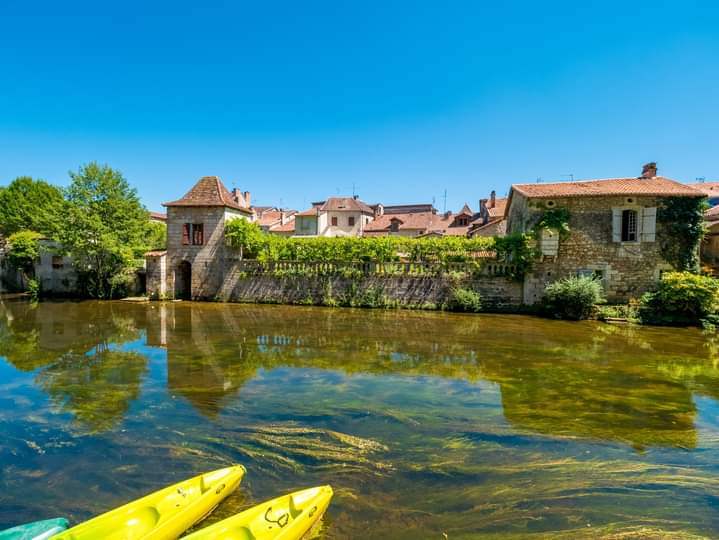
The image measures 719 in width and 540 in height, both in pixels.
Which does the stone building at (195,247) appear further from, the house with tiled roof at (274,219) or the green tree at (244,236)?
the house with tiled roof at (274,219)

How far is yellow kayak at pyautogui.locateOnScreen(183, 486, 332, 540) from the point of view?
3219 millimetres

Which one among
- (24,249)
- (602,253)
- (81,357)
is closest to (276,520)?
(81,357)

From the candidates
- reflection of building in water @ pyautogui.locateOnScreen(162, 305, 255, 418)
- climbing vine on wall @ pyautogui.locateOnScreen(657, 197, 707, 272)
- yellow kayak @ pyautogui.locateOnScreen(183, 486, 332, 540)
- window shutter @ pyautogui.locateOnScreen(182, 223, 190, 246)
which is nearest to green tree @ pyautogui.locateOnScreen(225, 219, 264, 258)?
window shutter @ pyautogui.locateOnScreen(182, 223, 190, 246)

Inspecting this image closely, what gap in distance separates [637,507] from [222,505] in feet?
13.7

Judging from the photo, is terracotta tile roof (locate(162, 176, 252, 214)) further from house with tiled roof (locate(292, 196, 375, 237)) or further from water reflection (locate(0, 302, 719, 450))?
house with tiled roof (locate(292, 196, 375, 237))


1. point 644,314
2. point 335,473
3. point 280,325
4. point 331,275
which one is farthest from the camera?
point 331,275

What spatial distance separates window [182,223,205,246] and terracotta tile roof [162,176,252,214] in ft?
3.69

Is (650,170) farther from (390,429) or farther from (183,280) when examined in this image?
(183,280)

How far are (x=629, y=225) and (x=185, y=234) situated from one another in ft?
67.3

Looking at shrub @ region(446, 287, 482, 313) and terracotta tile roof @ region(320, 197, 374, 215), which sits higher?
terracotta tile roof @ region(320, 197, 374, 215)

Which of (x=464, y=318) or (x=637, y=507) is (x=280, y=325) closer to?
(x=464, y=318)

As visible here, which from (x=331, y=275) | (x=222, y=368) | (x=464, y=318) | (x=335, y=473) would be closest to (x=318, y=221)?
(x=331, y=275)

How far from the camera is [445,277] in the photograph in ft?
60.5

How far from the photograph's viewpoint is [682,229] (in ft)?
54.0
